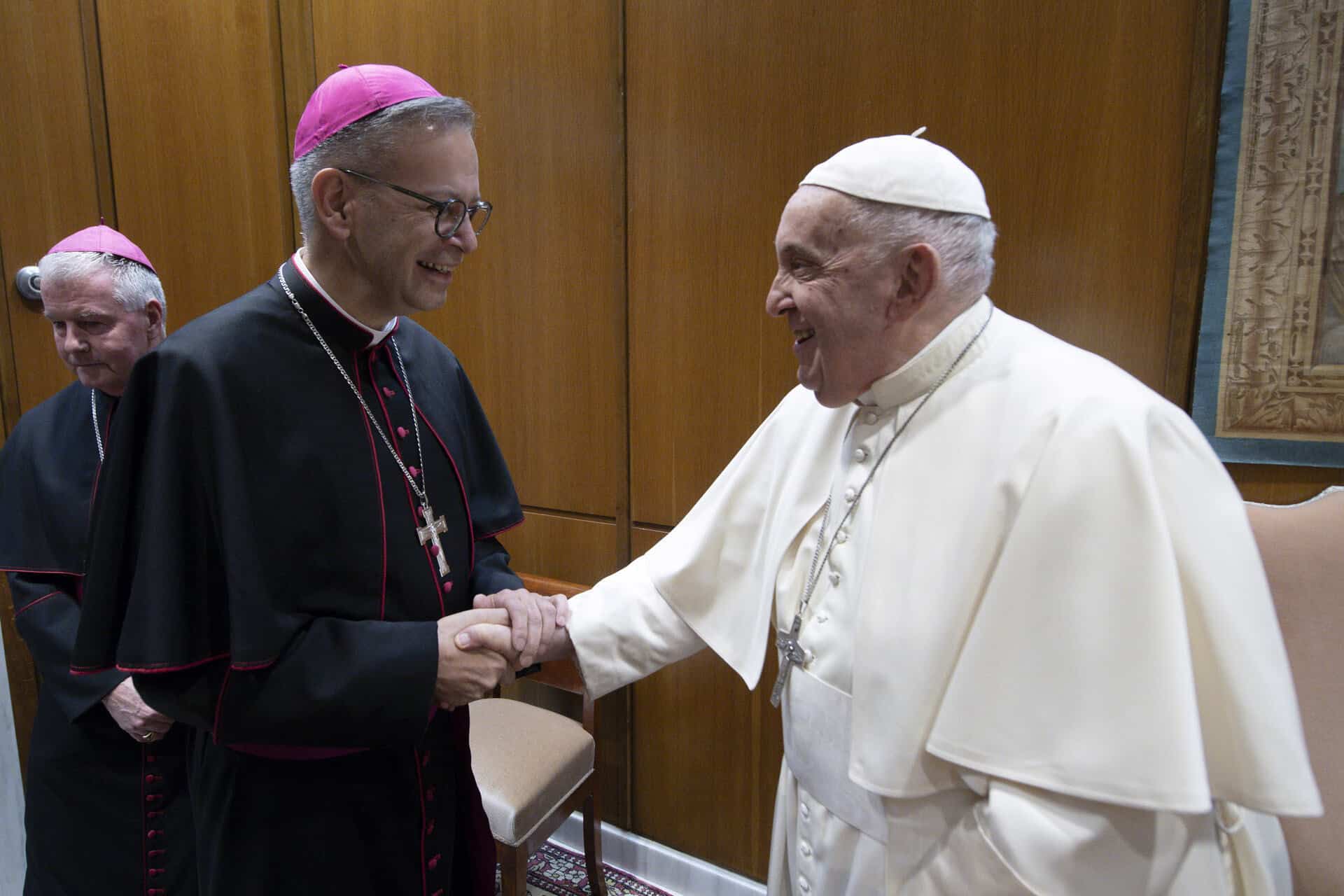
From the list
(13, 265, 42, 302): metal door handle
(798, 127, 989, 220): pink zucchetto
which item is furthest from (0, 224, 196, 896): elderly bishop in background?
(13, 265, 42, 302): metal door handle

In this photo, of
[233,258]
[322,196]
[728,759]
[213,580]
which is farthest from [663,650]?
[233,258]

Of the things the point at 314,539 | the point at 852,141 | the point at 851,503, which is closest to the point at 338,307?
the point at 314,539

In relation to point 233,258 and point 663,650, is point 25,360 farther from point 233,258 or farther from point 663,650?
point 663,650

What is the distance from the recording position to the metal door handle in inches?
128

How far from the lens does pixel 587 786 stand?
110 inches

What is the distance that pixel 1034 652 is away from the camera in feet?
3.87

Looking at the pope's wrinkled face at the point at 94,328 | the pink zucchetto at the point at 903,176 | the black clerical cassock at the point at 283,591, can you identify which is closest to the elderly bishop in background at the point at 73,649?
the pope's wrinkled face at the point at 94,328

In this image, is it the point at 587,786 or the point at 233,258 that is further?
the point at 233,258

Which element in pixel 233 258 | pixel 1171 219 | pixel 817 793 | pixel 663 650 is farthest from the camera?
pixel 233 258

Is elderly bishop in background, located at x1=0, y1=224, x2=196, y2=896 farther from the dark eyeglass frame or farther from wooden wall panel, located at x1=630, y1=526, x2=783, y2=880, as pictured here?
wooden wall panel, located at x1=630, y1=526, x2=783, y2=880

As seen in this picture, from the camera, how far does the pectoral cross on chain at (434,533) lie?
1.52 m

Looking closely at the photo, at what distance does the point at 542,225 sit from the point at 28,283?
215 centimetres

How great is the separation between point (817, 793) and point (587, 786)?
1.55 m

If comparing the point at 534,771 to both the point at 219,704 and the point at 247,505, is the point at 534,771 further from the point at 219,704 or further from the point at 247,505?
the point at 247,505
